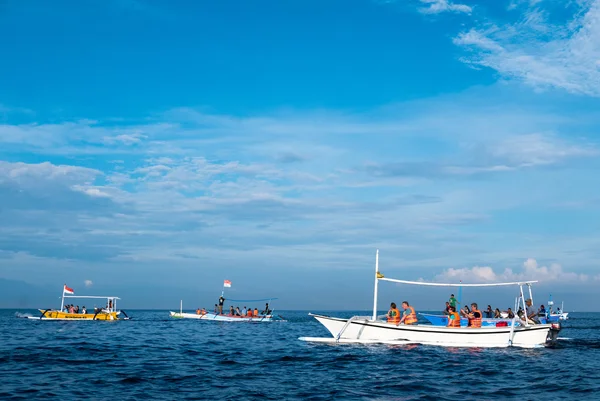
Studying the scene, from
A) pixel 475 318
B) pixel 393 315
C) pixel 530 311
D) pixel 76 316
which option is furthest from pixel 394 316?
pixel 76 316

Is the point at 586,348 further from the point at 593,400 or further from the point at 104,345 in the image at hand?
the point at 104,345

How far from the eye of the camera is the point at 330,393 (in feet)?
63.5

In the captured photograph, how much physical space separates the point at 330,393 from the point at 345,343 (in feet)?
52.8

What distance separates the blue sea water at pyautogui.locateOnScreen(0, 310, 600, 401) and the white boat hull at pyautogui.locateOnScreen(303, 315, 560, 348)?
0.58 m

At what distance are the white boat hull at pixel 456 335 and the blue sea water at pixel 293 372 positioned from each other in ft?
1.91

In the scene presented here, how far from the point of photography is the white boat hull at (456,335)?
109ft

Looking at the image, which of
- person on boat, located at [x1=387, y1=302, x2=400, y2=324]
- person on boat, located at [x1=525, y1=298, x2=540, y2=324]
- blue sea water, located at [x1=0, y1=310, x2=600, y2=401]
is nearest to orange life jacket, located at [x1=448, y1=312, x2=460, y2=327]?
blue sea water, located at [x1=0, y1=310, x2=600, y2=401]

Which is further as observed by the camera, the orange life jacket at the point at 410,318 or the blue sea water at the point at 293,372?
the orange life jacket at the point at 410,318

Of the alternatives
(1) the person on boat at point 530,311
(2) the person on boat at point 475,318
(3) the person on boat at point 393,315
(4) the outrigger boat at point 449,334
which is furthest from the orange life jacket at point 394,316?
(1) the person on boat at point 530,311

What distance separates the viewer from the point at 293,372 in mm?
24188

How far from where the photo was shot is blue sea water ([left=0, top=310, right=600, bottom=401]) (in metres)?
19.2

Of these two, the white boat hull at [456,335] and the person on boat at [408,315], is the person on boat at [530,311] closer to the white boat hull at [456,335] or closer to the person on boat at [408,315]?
the white boat hull at [456,335]

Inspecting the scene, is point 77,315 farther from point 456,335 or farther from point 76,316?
point 456,335

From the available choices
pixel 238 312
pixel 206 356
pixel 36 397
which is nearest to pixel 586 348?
pixel 206 356
